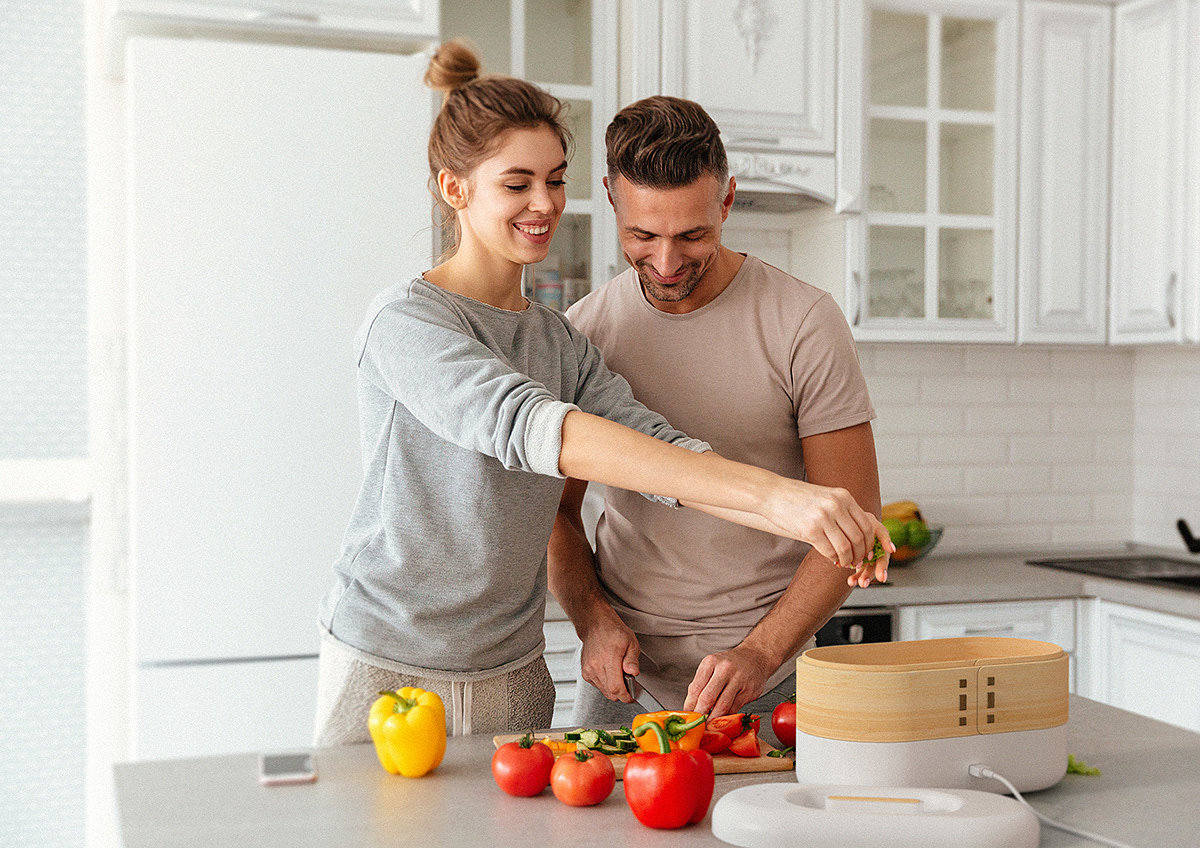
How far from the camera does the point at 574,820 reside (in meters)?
1.25

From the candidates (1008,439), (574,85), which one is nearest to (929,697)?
(574,85)

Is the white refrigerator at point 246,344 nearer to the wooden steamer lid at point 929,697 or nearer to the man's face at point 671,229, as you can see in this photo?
the man's face at point 671,229

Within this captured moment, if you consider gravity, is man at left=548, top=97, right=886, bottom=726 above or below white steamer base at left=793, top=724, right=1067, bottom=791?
above

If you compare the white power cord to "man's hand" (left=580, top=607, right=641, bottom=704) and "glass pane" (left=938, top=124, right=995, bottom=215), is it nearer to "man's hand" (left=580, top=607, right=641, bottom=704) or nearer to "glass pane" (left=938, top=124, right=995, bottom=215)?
"man's hand" (left=580, top=607, right=641, bottom=704)

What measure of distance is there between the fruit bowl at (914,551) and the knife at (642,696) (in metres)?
1.45

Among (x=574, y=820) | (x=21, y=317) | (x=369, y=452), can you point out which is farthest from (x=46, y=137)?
(x=574, y=820)

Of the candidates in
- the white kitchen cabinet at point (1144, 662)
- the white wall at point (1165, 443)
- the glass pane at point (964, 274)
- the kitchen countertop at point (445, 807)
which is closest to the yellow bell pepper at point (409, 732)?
the kitchen countertop at point (445, 807)

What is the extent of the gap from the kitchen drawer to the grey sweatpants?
5.11 ft

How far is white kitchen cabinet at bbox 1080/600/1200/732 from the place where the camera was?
2.79 meters

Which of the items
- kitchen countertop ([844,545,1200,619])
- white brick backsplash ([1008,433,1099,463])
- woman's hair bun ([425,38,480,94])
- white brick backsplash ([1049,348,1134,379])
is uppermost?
woman's hair bun ([425,38,480,94])

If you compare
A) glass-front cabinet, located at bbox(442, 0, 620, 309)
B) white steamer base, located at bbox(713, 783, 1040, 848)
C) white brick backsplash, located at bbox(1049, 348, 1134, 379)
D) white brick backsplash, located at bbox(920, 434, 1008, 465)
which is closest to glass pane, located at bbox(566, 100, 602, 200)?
glass-front cabinet, located at bbox(442, 0, 620, 309)

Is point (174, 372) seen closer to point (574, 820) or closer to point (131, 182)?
point (131, 182)

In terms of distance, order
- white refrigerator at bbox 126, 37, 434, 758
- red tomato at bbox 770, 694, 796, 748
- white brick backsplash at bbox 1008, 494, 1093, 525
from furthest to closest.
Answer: white brick backsplash at bbox 1008, 494, 1093, 525 → white refrigerator at bbox 126, 37, 434, 758 → red tomato at bbox 770, 694, 796, 748

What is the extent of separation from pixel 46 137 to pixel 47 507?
0.95m
